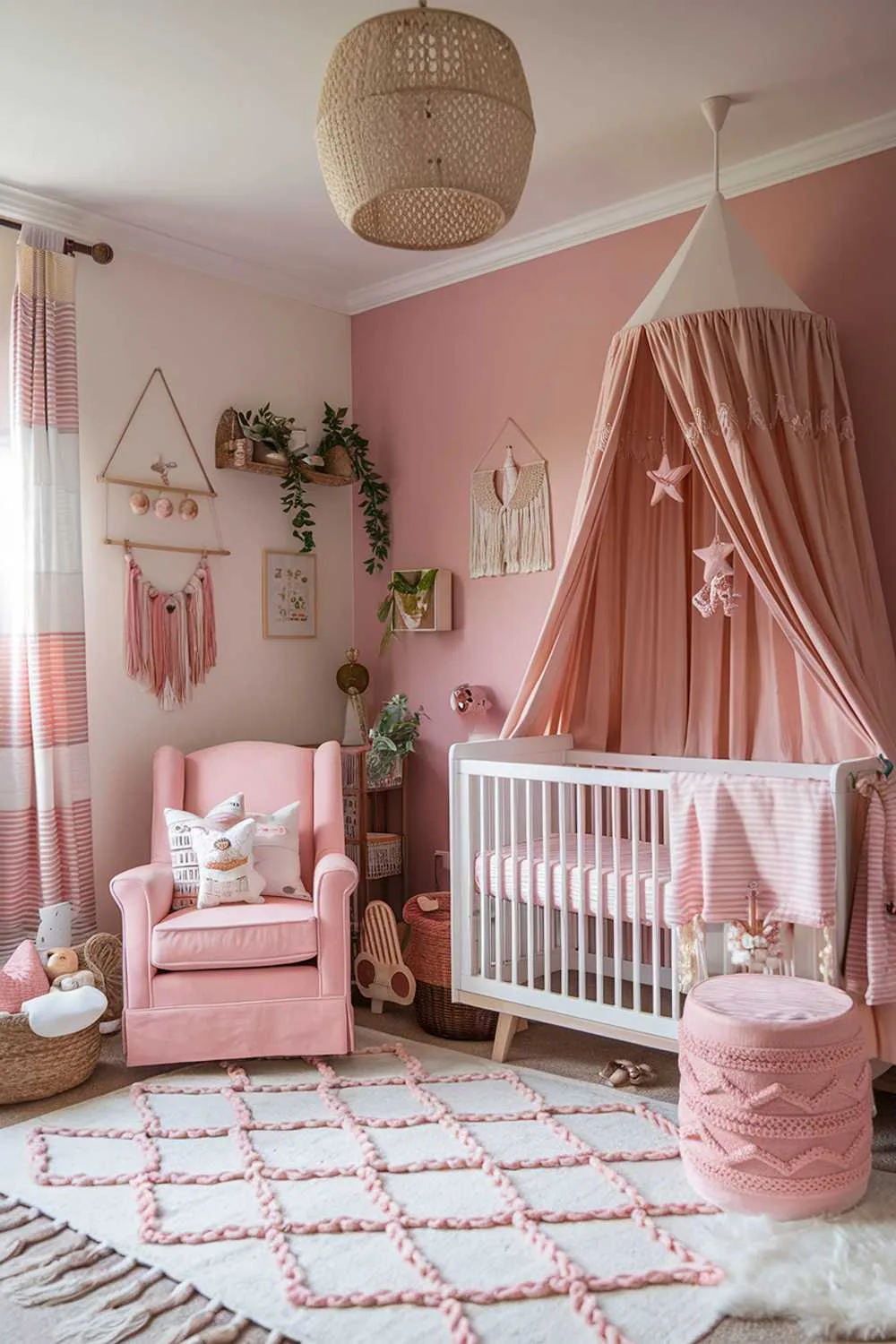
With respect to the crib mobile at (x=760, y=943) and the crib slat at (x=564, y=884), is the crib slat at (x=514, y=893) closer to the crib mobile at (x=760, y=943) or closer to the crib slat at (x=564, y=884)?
the crib slat at (x=564, y=884)

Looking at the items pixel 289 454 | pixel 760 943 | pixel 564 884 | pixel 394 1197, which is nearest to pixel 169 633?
pixel 289 454

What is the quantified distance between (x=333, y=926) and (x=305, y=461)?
1.87 meters

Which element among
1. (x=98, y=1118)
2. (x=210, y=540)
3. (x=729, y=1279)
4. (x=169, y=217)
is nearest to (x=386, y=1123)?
(x=98, y=1118)

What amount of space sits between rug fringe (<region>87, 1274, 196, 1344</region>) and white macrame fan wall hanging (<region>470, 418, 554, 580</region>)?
2590 mm

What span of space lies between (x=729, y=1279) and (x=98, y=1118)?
1.65 meters

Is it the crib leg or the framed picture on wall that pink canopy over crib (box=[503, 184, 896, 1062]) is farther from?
the framed picture on wall

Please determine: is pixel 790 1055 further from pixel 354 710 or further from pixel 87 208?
pixel 87 208

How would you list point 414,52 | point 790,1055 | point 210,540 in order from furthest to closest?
1. point 210,540
2. point 790,1055
3. point 414,52

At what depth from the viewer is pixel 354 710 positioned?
14.6ft

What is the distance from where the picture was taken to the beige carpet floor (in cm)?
196

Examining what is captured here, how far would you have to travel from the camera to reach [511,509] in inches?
162

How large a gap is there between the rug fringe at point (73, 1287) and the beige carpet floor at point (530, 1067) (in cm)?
2

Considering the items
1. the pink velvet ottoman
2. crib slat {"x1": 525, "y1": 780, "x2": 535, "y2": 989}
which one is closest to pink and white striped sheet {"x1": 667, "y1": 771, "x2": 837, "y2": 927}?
the pink velvet ottoman

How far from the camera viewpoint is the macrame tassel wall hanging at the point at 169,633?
394 cm
